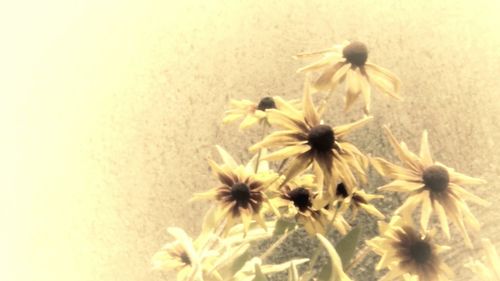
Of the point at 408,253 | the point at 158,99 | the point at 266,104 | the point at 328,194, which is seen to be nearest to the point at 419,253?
the point at 408,253

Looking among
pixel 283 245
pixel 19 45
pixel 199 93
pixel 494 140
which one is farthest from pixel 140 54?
pixel 494 140

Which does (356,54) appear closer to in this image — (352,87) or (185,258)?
(352,87)

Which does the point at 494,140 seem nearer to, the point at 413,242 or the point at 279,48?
the point at 279,48

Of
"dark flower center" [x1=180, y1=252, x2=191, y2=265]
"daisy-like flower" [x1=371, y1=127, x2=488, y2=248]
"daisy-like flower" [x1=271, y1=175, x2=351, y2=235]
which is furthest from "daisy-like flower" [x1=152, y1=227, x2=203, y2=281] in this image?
"daisy-like flower" [x1=371, y1=127, x2=488, y2=248]

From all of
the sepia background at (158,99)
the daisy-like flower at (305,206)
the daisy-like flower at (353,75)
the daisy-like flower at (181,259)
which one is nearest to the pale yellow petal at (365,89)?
the daisy-like flower at (353,75)

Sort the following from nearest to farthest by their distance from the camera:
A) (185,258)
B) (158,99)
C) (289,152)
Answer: (289,152) → (185,258) → (158,99)

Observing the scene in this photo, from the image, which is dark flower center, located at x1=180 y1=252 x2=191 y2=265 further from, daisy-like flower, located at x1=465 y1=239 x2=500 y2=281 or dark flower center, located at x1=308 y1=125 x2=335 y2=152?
daisy-like flower, located at x1=465 y1=239 x2=500 y2=281

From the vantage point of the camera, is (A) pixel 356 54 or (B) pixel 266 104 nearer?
(A) pixel 356 54
